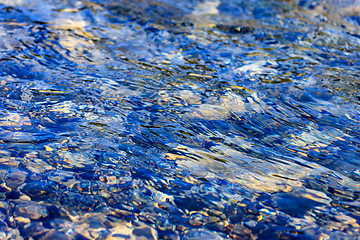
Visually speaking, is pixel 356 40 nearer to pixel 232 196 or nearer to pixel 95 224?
pixel 232 196

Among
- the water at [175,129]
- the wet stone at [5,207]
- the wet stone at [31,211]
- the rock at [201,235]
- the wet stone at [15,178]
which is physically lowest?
the wet stone at [5,207]

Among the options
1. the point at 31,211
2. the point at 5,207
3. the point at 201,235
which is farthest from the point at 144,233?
the point at 5,207

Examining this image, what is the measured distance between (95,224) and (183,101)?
1.15 metres

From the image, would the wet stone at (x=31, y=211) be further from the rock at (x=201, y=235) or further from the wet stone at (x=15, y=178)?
the rock at (x=201, y=235)

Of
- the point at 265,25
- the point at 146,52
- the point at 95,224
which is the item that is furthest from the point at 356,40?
the point at 95,224

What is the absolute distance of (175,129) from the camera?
1978 millimetres

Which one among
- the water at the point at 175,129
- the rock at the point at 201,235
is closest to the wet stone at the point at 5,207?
the water at the point at 175,129

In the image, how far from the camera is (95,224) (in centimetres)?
132

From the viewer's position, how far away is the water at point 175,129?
1.38 meters

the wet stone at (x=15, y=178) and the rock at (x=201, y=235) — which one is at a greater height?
the rock at (x=201, y=235)

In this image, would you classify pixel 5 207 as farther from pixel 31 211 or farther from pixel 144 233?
pixel 144 233

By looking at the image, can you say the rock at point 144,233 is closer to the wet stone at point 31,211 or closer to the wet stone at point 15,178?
the wet stone at point 31,211

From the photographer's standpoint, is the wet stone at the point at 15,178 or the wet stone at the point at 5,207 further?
the wet stone at the point at 15,178

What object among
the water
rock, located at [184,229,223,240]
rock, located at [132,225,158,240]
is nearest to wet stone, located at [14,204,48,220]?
the water
